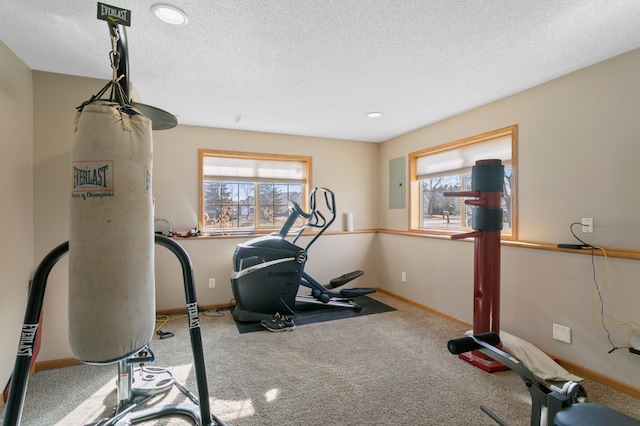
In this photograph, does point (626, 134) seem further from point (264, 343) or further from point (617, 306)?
point (264, 343)

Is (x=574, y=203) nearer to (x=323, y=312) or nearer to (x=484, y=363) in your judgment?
(x=484, y=363)

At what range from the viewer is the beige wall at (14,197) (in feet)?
6.86

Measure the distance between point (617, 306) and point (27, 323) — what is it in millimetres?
3526

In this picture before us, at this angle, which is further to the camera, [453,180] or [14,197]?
[453,180]

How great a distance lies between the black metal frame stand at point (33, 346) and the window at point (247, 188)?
2.57 m

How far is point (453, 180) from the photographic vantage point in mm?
3975

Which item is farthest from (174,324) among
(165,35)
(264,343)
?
(165,35)

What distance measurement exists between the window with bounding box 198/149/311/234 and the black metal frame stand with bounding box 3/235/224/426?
257 cm

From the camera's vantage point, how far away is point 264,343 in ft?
10.0

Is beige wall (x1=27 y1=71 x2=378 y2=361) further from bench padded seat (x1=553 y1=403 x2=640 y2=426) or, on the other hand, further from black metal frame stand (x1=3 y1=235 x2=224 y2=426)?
bench padded seat (x1=553 y1=403 x2=640 y2=426)

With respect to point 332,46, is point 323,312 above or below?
below

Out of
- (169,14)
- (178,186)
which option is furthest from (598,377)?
(178,186)

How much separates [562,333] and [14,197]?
4228 millimetres

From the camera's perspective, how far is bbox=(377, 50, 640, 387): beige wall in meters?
2.24
